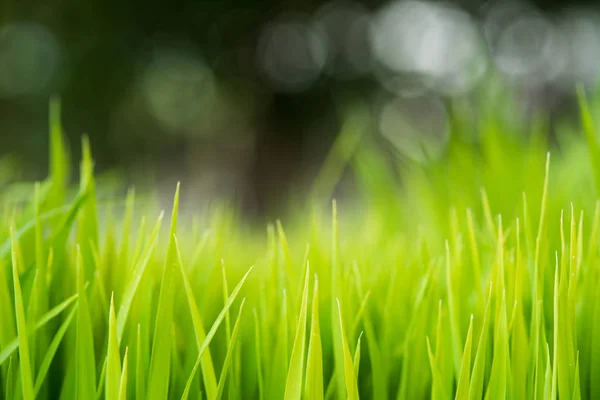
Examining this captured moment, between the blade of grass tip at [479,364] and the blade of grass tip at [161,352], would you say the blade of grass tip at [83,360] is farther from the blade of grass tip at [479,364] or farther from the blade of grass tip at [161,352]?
the blade of grass tip at [479,364]

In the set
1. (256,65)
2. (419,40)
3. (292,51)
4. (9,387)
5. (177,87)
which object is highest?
(419,40)

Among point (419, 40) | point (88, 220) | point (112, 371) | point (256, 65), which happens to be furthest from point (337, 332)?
point (419, 40)

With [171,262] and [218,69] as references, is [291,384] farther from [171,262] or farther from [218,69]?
[218,69]

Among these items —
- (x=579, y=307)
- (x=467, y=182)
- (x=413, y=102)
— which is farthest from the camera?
(x=413, y=102)

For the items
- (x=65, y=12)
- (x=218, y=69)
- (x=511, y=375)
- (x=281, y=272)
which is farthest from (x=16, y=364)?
(x=65, y=12)

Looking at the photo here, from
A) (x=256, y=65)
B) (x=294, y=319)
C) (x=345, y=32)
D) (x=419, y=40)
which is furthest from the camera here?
(x=419, y=40)

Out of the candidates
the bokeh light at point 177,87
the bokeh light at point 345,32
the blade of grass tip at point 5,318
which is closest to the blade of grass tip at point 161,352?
the blade of grass tip at point 5,318

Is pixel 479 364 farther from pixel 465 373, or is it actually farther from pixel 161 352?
pixel 161 352

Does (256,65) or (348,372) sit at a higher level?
(256,65)
